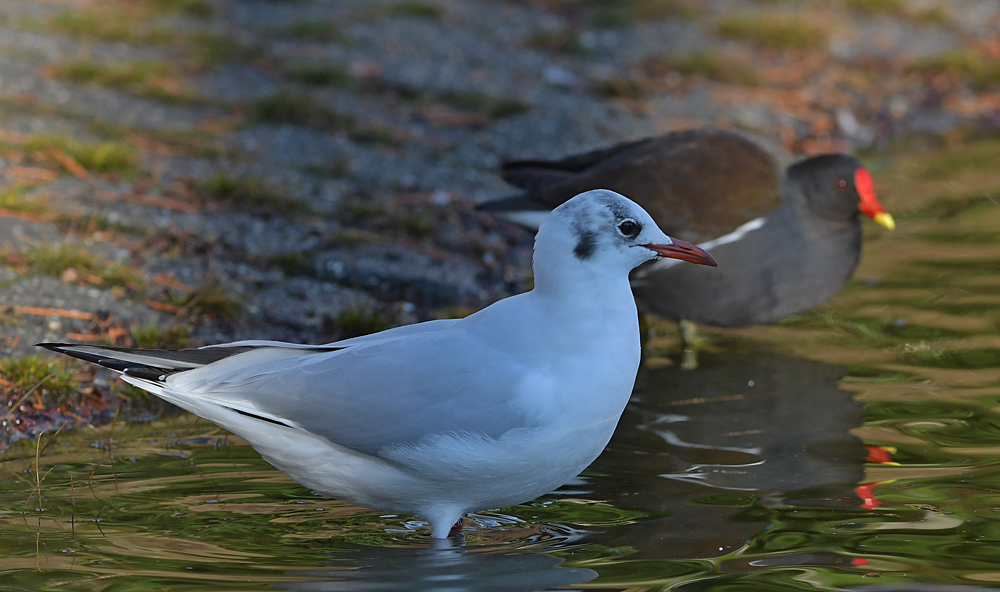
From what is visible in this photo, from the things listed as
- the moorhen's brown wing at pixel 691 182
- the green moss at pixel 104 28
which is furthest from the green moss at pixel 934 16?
the green moss at pixel 104 28

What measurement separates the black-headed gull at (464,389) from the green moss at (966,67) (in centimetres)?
847

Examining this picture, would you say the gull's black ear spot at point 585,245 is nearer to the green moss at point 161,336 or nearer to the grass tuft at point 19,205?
the green moss at point 161,336

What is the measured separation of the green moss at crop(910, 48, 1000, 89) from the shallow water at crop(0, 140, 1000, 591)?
610cm

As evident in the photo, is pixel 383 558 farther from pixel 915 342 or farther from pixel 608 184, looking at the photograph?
pixel 915 342

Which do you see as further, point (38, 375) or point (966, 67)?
point (966, 67)

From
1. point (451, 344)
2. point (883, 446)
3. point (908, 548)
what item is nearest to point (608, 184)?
point (883, 446)

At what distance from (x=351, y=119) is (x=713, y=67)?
3800 mm

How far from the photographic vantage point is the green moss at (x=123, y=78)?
8.84m

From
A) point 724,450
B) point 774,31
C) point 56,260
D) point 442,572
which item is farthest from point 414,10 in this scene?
point 442,572

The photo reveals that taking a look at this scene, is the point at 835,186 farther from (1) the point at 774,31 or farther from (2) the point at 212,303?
(1) the point at 774,31

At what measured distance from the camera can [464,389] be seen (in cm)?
371

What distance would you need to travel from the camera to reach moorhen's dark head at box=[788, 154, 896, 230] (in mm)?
6000

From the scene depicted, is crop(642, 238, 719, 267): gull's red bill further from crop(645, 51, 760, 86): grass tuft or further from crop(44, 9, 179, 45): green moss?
crop(44, 9, 179, 45): green moss

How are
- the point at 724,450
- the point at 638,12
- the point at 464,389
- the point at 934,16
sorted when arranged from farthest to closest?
the point at 934,16 < the point at 638,12 < the point at 724,450 < the point at 464,389
